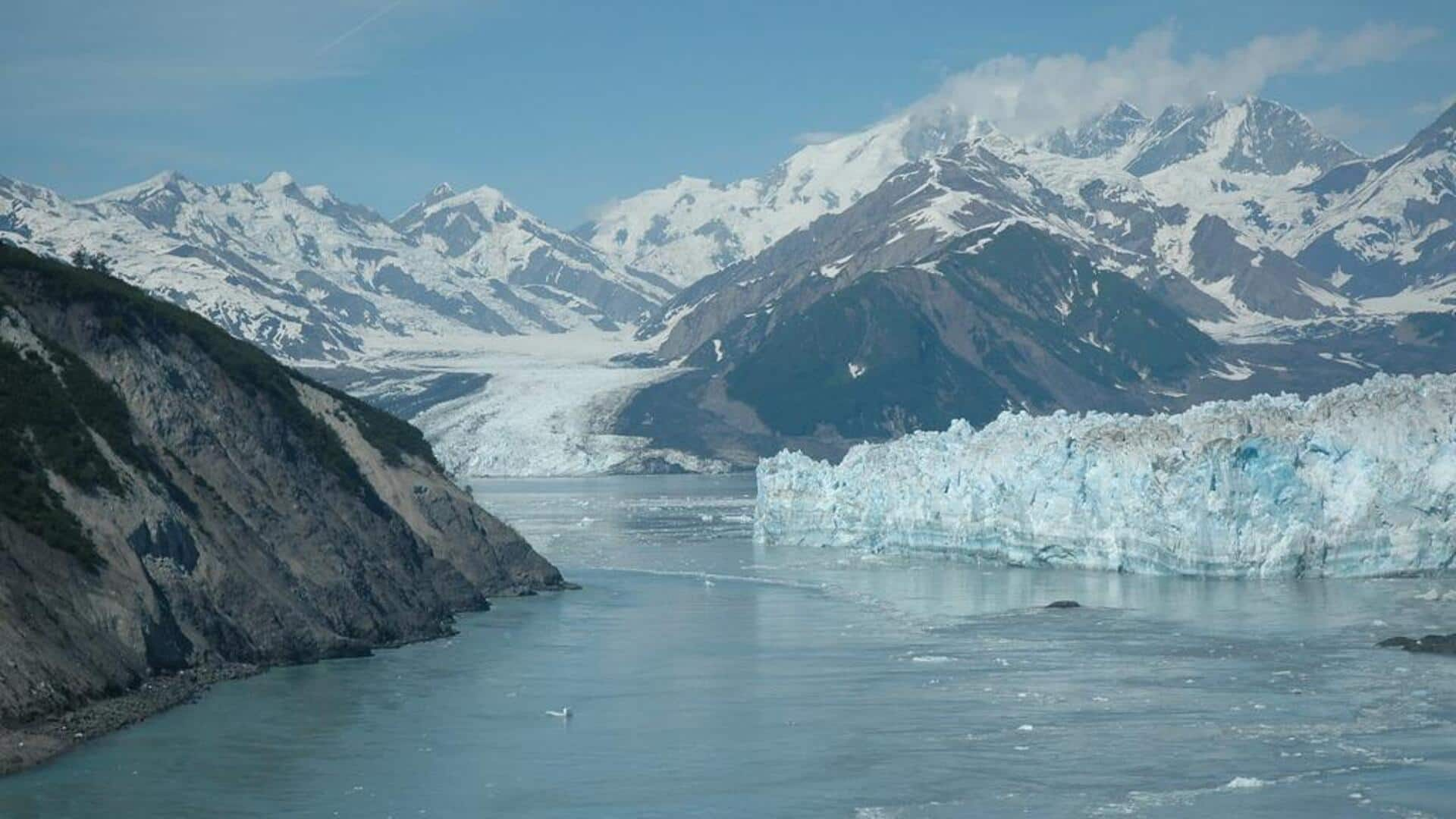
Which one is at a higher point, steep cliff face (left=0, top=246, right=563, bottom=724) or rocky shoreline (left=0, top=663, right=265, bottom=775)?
steep cliff face (left=0, top=246, right=563, bottom=724)

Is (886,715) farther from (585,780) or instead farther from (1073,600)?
(1073,600)

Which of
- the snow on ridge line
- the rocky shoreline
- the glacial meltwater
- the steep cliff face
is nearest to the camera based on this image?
the glacial meltwater

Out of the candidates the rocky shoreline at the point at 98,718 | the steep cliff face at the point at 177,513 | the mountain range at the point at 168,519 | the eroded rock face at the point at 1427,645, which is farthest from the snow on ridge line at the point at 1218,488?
the rocky shoreline at the point at 98,718

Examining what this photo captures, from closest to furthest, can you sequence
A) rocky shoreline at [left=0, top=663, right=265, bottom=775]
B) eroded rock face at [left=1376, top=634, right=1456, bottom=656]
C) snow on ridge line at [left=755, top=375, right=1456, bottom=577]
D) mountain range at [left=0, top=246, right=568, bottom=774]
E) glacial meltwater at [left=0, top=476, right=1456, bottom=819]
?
glacial meltwater at [left=0, top=476, right=1456, bottom=819]
rocky shoreline at [left=0, top=663, right=265, bottom=775]
mountain range at [left=0, top=246, right=568, bottom=774]
eroded rock face at [left=1376, top=634, right=1456, bottom=656]
snow on ridge line at [left=755, top=375, right=1456, bottom=577]

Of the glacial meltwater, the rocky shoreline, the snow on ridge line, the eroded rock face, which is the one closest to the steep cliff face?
the rocky shoreline

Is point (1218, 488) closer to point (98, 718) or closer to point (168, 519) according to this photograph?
point (168, 519)

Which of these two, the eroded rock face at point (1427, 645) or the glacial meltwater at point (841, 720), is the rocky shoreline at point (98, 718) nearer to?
the glacial meltwater at point (841, 720)

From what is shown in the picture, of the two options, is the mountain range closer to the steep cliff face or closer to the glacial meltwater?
the steep cliff face
